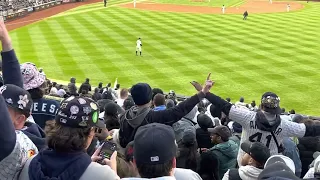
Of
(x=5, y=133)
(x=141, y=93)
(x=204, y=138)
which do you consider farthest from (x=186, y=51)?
(x=5, y=133)

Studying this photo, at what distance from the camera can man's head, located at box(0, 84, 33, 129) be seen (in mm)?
4039

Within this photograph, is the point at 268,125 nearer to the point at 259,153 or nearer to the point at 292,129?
the point at 292,129

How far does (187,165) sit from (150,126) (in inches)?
107

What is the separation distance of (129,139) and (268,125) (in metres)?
2.19

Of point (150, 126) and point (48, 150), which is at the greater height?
point (150, 126)

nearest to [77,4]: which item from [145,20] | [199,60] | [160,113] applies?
[145,20]

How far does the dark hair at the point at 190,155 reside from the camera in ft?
20.3

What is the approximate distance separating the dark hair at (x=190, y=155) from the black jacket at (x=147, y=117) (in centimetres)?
45

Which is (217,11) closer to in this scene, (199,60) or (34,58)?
(199,60)

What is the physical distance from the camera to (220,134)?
265 inches

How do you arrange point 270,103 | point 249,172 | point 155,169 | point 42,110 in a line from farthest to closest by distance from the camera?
point 270,103 → point 42,110 → point 249,172 → point 155,169

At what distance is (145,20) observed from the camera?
4038 centimetres

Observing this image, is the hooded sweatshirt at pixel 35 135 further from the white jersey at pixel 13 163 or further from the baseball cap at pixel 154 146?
the baseball cap at pixel 154 146

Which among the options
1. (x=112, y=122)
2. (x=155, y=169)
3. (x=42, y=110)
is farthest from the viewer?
(x=112, y=122)
